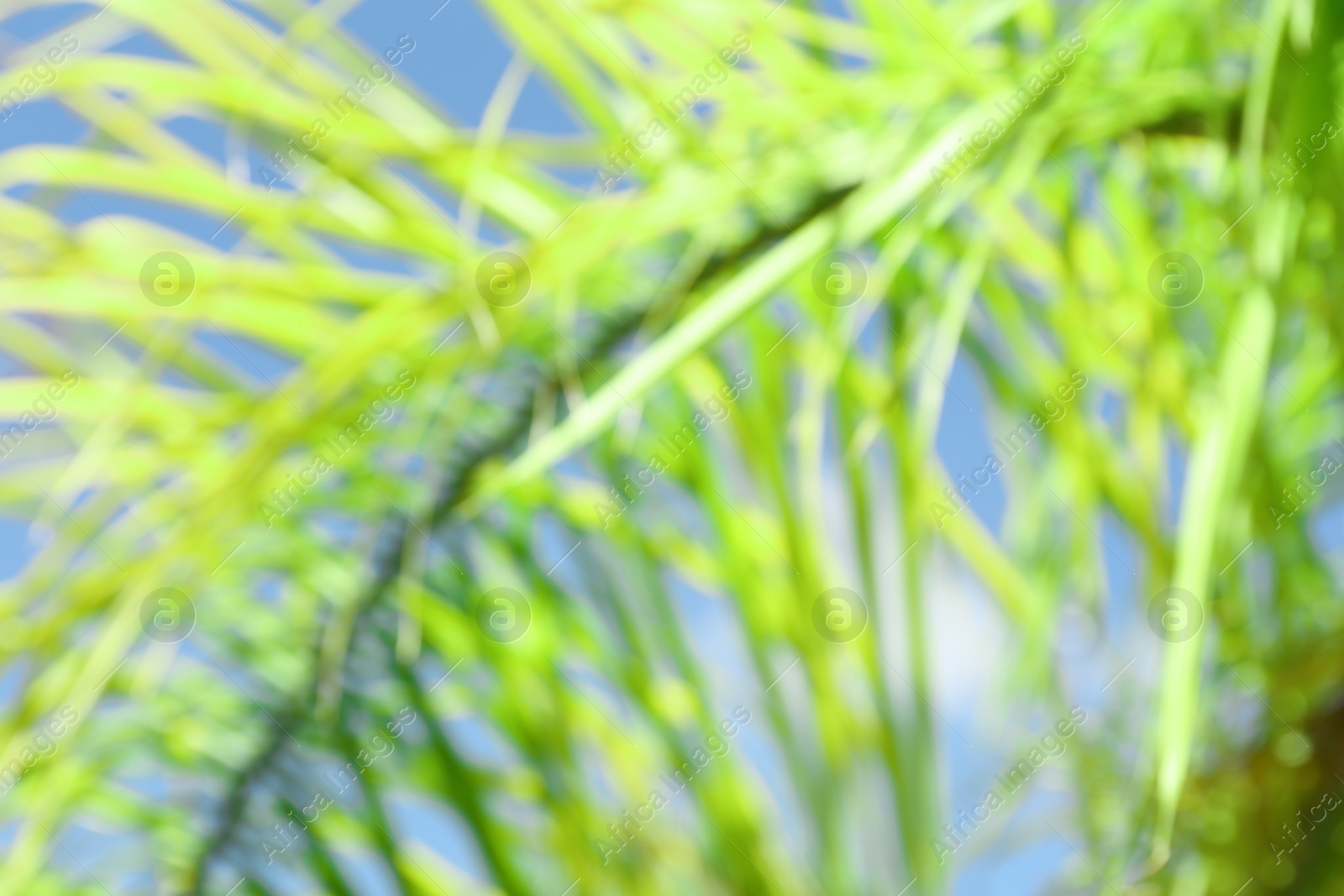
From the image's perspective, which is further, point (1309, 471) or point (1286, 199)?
point (1309, 471)

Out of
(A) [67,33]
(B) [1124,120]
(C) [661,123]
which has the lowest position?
(B) [1124,120]

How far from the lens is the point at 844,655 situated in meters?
0.53

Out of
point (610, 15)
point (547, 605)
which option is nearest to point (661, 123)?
point (610, 15)

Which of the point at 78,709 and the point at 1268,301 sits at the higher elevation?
the point at 78,709

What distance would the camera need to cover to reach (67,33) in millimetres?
499

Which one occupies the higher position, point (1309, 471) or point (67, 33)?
point (67, 33)

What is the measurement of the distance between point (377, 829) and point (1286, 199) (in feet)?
1.38

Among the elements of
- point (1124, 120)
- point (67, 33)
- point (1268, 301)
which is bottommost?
point (1268, 301)

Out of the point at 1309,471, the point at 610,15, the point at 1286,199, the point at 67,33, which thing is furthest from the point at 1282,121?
the point at 67,33

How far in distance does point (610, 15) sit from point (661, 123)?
0.08 meters

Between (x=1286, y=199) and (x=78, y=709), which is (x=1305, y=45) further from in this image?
(x=78, y=709)

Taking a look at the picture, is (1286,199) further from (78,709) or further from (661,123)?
(78,709)

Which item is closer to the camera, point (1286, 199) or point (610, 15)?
point (1286, 199)

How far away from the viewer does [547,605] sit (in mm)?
571
